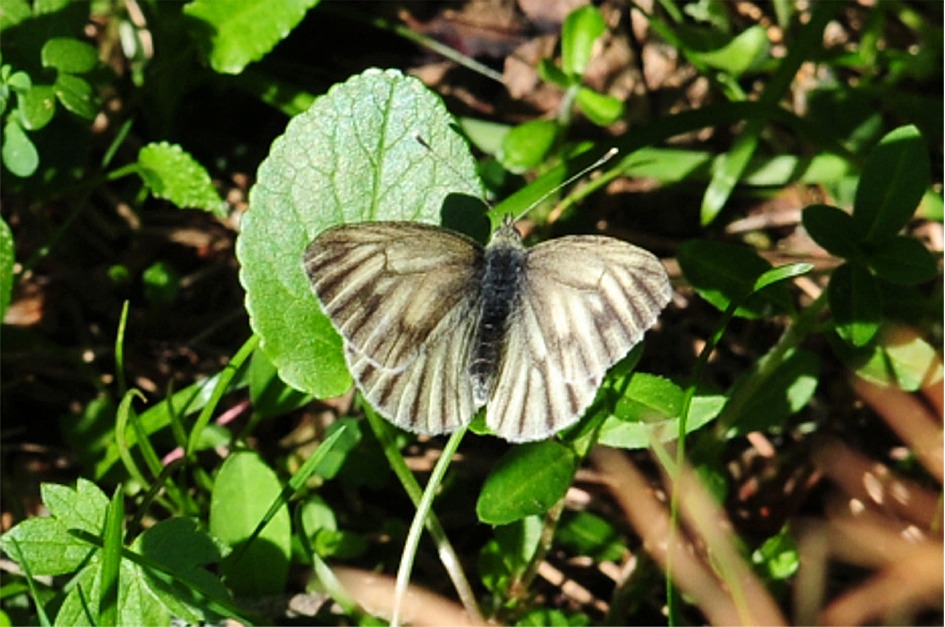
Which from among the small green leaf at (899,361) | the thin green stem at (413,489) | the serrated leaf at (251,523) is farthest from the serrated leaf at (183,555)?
the small green leaf at (899,361)

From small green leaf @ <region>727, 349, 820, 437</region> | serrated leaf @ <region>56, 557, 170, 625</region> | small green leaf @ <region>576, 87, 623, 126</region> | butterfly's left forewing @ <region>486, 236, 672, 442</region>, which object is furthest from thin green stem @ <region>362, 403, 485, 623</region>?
small green leaf @ <region>576, 87, 623, 126</region>

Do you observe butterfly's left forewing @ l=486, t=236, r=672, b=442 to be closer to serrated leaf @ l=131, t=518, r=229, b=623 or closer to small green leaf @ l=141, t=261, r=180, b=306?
serrated leaf @ l=131, t=518, r=229, b=623

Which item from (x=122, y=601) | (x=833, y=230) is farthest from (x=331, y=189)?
(x=833, y=230)

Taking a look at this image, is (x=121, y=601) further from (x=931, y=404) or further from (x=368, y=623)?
(x=931, y=404)

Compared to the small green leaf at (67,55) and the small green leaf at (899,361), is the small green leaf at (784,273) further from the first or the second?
the small green leaf at (67,55)

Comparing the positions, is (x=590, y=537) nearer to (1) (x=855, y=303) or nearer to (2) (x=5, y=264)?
(1) (x=855, y=303)
